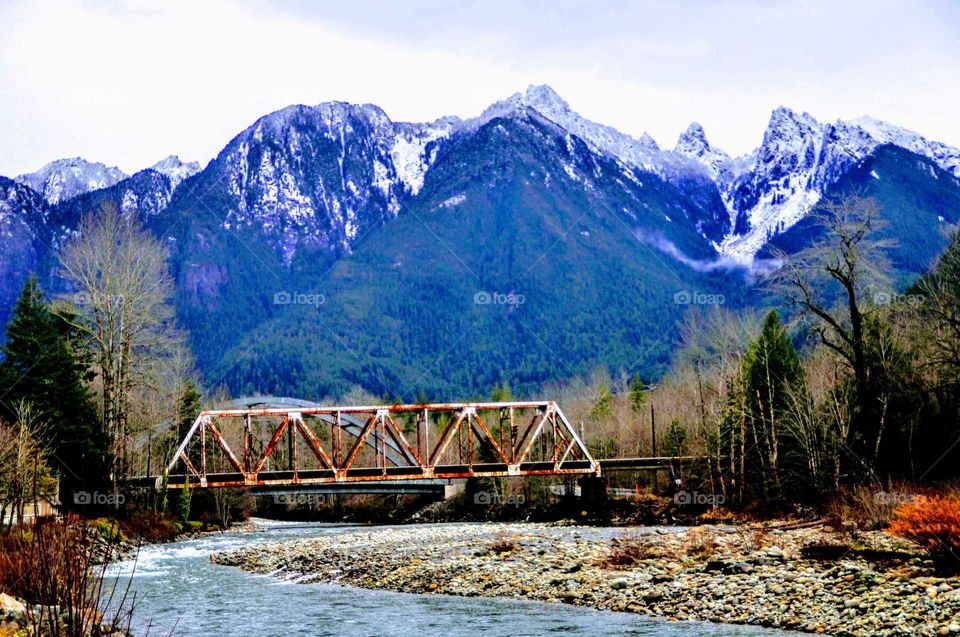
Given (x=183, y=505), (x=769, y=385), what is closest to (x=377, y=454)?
(x=183, y=505)

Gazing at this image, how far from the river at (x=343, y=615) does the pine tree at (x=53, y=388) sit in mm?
16212

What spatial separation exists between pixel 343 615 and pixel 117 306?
29.4 meters

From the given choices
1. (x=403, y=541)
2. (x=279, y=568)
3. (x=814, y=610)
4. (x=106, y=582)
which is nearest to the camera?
(x=814, y=610)

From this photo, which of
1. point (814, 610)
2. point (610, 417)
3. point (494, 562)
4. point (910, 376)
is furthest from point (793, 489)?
point (610, 417)

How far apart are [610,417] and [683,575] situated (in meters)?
70.1

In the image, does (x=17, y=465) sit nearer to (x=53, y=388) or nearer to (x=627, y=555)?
(x=53, y=388)

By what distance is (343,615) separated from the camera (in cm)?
2216

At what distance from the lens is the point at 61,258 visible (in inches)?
1841

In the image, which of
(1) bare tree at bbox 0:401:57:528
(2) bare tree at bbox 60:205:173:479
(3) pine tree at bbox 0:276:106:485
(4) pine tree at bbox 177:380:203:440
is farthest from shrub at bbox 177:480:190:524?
(1) bare tree at bbox 0:401:57:528

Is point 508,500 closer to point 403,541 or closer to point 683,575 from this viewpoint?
point 403,541

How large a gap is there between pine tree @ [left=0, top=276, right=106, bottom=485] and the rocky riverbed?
37.7 feet

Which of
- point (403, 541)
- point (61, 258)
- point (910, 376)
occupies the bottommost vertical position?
point (403, 541)

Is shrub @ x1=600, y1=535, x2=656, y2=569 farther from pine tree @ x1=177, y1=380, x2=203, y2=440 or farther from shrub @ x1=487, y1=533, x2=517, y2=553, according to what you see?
pine tree @ x1=177, y1=380, x2=203, y2=440

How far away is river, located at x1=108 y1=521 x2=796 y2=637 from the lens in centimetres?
1939
